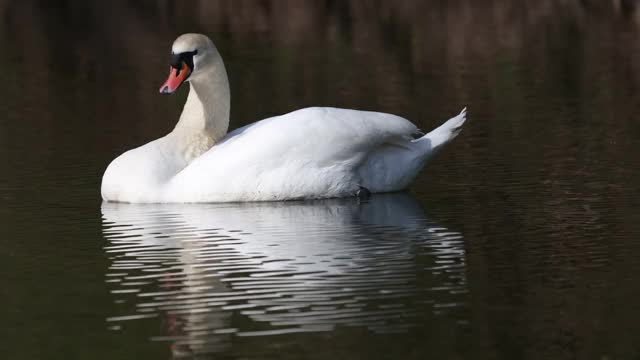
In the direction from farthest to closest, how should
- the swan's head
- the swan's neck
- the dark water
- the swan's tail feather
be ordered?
the swan's neck, the swan's head, the swan's tail feather, the dark water

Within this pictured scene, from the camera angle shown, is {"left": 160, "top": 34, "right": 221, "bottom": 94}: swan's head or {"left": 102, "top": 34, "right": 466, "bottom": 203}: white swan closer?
Result: {"left": 102, "top": 34, "right": 466, "bottom": 203}: white swan

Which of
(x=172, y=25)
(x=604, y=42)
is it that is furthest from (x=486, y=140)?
(x=172, y=25)

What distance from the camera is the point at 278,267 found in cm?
1088


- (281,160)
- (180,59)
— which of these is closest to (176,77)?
(180,59)

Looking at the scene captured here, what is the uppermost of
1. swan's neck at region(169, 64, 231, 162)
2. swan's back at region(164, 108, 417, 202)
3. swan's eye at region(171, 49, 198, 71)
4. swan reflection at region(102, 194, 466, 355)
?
swan's eye at region(171, 49, 198, 71)

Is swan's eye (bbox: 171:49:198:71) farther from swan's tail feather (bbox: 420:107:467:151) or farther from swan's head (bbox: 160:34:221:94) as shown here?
swan's tail feather (bbox: 420:107:467:151)

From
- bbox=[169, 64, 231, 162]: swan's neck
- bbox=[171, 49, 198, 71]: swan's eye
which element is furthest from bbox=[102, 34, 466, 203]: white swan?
bbox=[169, 64, 231, 162]: swan's neck

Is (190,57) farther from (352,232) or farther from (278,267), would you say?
(278,267)

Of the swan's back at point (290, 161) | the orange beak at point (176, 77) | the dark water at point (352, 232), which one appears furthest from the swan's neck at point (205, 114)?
the dark water at point (352, 232)

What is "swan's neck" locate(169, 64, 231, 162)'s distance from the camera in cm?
1488

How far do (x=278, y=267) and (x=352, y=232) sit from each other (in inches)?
57.7

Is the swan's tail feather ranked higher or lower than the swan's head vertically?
lower

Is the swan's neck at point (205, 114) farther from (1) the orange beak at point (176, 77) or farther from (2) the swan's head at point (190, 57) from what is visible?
(1) the orange beak at point (176, 77)

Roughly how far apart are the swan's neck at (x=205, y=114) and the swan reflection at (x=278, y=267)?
40.7 inches
